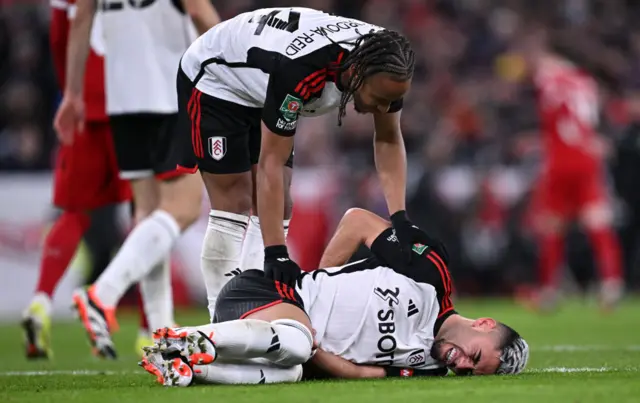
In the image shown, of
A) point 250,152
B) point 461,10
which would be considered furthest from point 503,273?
point 250,152

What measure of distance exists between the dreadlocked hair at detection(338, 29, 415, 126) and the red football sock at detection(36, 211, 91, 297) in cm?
301

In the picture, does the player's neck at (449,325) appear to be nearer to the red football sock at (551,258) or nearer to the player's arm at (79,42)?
the player's arm at (79,42)

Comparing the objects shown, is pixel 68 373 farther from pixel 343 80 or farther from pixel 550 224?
pixel 550 224

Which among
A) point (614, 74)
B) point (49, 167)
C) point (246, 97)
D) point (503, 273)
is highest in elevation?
point (246, 97)

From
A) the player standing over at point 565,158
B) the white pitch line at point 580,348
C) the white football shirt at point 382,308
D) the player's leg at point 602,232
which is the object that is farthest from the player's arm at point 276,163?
the player standing over at point 565,158

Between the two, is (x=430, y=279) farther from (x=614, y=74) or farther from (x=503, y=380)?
(x=614, y=74)

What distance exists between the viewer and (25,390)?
15.6 feet

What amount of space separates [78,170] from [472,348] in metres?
3.51

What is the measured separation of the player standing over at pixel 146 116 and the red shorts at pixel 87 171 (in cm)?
30

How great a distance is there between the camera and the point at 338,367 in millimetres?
4871

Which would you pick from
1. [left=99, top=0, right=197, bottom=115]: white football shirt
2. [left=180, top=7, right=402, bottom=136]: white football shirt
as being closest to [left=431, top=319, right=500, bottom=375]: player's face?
[left=180, top=7, right=402, bottom=136]: white football shirt

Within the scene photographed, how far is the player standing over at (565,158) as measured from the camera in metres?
12.3

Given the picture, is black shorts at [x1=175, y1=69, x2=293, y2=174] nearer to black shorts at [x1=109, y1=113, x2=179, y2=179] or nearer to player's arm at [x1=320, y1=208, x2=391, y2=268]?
player's arm at [x1=320, y1=208, x2=391, y2=268]

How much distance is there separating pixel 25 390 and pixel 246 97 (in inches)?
69.9
